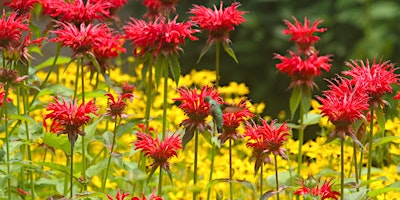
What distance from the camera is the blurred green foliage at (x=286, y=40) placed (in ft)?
17.6

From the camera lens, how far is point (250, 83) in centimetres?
584

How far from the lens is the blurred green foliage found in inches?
211

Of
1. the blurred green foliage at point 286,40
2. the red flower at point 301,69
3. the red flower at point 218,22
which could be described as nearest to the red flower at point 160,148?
the red flower at point 218,22

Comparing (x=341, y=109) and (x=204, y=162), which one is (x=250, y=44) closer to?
(x=204, y=162)

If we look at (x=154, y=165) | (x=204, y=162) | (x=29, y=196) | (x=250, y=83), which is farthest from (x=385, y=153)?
(x=250, y=83)

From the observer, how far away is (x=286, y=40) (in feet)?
18.5

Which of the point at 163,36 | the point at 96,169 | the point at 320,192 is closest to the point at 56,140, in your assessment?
the point at 96,169

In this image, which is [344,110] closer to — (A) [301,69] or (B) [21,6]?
(A) [301,69]

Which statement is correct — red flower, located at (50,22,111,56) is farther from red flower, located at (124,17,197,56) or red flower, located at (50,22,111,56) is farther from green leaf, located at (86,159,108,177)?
green leaf, located at (86,159,108,177)

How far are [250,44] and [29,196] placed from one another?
2.81 meters

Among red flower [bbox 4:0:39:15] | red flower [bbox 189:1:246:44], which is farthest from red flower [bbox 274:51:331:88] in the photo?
red flower [bbox 4:0:39:15]

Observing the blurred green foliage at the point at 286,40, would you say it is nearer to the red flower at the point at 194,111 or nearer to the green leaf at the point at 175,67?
the green leaf at the point at 175,67

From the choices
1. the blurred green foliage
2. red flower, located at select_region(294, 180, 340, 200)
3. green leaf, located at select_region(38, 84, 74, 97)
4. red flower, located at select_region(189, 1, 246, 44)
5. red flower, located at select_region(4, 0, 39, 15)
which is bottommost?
red flower, located at select_region(294, 180, 340, 200)

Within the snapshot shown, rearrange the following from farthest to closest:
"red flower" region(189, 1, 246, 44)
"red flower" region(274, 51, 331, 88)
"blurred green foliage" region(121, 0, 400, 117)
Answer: "blurred green foliage" region(121, 0, 400, 117) → "red flower" region(274, 51, 331, 88) → "red flower" region(189, 1, 246, 44)
